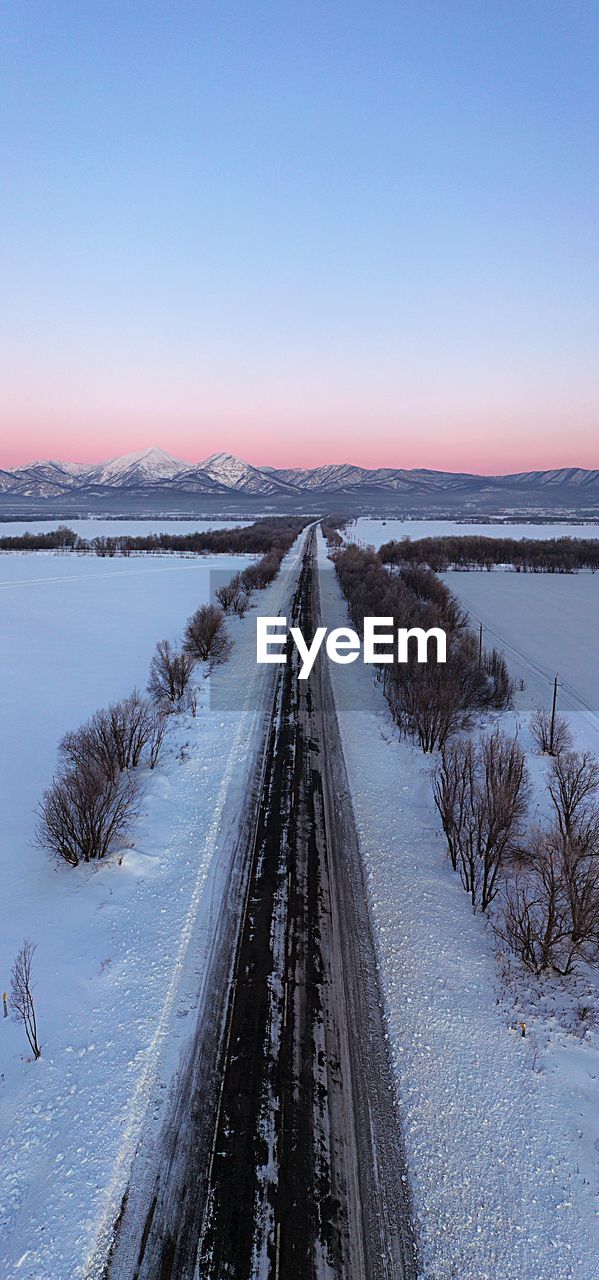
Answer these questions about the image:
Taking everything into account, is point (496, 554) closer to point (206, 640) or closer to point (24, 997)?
point (206, 640)

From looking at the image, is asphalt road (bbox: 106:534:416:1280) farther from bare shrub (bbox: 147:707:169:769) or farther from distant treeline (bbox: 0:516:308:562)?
distant treeline (bbox: 0:516:308:562)

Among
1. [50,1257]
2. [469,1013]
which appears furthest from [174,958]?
[469,1013]

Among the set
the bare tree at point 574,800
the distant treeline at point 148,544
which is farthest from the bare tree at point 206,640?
the distant treeline at point 148,544

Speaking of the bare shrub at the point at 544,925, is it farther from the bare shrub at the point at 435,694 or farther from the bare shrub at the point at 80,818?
the bare shrub at the point at 80,818

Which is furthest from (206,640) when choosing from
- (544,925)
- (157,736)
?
(544,925)

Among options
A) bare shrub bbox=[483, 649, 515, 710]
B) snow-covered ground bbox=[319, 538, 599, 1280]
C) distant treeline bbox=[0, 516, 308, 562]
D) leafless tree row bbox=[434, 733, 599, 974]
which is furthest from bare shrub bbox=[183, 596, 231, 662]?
distant treeline bbox=[0, 516, 308, 562]
